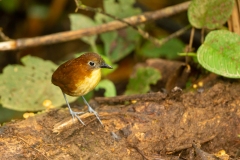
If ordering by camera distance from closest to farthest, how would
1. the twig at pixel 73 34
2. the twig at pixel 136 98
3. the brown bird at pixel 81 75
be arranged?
the brown bird at pixel 81 75, the twig at pixel 136 98, the twig at pixel 73 34

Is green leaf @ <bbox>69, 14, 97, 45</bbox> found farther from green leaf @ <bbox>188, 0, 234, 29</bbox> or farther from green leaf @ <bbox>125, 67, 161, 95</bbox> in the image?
green leaf @ <bbox>188, 0, 234, 29</bbox>

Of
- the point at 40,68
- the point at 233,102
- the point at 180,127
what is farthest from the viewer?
the point at 40,68

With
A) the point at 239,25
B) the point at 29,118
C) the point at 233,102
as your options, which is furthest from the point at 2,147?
the point at 239,25

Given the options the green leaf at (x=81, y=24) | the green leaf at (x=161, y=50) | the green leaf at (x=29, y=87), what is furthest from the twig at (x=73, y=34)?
the green leaf at (x=161, y=50)

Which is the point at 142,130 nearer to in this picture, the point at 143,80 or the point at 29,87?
the point at 143,80

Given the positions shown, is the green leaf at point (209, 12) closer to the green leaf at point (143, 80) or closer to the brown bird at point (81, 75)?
the green leaf at point (143, 80)

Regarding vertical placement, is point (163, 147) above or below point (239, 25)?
below

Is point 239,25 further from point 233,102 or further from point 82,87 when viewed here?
point 82,87
